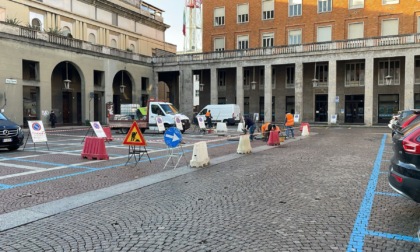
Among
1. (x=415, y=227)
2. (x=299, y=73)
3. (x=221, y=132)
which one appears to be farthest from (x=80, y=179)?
(x=299, y=73)

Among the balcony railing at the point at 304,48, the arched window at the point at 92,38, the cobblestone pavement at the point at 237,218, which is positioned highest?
the arched window at the point at 92,38

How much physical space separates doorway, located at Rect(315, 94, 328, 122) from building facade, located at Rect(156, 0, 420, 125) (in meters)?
0.12

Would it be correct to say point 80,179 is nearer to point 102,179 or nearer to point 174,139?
point 102,179

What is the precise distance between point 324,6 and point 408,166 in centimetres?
4133

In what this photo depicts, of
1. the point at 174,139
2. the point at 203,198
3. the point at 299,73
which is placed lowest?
the point at 203,198

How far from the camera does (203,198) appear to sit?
7016 millimetres

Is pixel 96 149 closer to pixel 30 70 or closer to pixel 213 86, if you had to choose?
pixel 30 70

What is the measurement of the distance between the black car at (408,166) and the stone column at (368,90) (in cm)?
3374

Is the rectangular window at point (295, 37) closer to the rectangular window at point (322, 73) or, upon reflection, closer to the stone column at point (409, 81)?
the rectangular window at point (322, 73)

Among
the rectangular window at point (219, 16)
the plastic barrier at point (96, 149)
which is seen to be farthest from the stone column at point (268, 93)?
the plastic barrier at point (96, 149)

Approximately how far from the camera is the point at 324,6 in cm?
4219

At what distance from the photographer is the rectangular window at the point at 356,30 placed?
133ft

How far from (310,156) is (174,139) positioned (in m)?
5.44

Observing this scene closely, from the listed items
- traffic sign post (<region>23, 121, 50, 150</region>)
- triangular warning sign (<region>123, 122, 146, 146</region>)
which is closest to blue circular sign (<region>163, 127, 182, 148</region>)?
triangular warning sign (<region>123, 122, 146, 146</region>)
